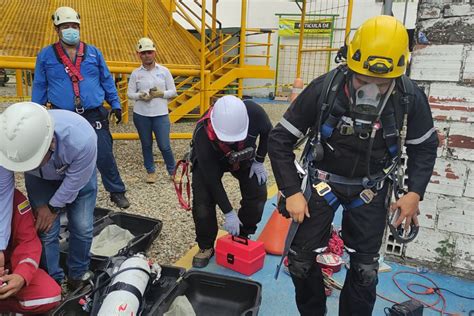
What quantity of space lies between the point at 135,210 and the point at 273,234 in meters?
1.86

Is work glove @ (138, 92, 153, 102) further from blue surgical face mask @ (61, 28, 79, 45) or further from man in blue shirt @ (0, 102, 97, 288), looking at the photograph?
man in blue shirt @ (0, 102, 97, 288)

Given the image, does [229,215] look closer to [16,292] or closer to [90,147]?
[90,147]

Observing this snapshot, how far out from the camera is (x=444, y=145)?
10.1 ft

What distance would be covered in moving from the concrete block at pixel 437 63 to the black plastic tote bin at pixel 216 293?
83.7 inches

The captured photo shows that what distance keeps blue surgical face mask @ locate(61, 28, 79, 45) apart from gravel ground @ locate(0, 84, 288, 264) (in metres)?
1.92

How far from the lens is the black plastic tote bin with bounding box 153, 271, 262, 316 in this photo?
2674mm

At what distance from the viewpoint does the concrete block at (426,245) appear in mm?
3207

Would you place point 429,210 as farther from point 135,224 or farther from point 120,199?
point 120,199

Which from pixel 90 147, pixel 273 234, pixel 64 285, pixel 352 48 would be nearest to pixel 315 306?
pixel 273 234

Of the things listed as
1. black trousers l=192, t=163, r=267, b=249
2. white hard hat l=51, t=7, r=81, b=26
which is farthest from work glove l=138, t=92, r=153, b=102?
black trousers l=192, t=163, r=267, b=249

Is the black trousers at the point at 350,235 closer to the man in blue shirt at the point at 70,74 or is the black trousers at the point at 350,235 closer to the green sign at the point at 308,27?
the man in blue shirt at the point at 70,74

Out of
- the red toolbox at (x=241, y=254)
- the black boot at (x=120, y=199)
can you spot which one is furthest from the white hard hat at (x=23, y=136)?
the black boot at (x=120, y=199)

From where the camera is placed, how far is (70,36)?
12.6 ft

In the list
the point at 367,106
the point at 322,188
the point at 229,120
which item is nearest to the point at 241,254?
the point at 229,120
